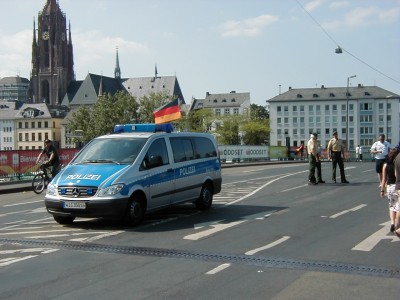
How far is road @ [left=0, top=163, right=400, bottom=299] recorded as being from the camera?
589 cm

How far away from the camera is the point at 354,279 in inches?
248

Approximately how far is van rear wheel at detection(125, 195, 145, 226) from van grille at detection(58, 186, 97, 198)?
0.78 metres

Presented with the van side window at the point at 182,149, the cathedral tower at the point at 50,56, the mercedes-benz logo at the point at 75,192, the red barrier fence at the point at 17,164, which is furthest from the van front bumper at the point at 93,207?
the cathedral tower at the point at 50,56

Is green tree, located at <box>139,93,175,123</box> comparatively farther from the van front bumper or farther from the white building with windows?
the van front bumper

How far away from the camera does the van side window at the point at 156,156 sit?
35.4 feet

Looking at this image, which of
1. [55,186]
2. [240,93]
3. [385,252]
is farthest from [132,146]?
[240,93]

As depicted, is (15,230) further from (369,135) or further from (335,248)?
(369,135)

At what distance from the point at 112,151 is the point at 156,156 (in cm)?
89

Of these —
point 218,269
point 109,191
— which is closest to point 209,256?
point 218,269

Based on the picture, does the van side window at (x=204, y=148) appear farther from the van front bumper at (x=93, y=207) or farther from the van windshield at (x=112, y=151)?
the van front bumper at (x=93, y=207)

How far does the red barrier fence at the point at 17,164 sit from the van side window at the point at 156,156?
14.7m

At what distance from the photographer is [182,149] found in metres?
12.2

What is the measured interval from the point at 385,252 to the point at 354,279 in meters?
A: 1.77

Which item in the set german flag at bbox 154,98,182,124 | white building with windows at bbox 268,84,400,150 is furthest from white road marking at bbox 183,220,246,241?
white building with windows at bbox 268,84,400,150
